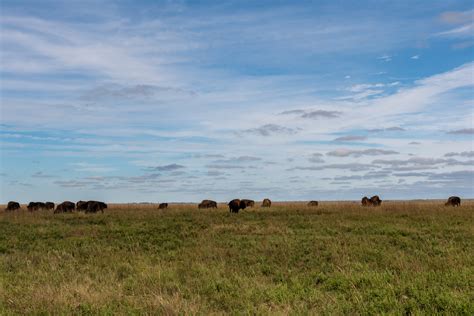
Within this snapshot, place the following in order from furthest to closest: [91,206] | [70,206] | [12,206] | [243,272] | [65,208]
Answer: [12,206] < [70,206] < [65,208] < [91,206] < [243,272]

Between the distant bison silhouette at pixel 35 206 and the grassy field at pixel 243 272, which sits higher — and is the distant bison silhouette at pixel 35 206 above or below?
above

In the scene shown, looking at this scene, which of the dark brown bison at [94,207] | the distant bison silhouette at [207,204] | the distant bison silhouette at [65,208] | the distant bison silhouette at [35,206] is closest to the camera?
the dark brown bison at [94,207]

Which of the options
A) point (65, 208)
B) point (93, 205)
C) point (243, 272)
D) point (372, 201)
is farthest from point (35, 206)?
point (243, 272)

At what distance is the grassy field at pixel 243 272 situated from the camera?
24.6 feet

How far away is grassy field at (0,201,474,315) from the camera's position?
7512 mm

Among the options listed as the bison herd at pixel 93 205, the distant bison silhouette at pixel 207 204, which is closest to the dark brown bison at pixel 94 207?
→ the bison herd at pixel 93 205

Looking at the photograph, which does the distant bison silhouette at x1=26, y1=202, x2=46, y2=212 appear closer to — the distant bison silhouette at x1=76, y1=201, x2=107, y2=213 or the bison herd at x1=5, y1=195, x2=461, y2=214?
the bison herd at x1=5, y1=195, x2=461, y2=214

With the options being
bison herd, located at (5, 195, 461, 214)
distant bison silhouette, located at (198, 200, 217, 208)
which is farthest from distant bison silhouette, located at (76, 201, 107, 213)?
distant bison silhouette, located at (198, 200, 217, 208)

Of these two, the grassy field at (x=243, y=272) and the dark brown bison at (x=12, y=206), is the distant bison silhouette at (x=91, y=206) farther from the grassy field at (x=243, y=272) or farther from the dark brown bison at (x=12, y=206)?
the grassy field at (x=243, y=272)

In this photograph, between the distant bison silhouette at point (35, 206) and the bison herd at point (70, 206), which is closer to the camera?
the bison herd at point (70, 206)

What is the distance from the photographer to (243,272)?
10.7 m

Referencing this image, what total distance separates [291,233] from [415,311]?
37.5 feet

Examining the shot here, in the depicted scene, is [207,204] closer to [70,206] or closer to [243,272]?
[70,206]

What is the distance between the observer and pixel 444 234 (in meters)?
17.1
